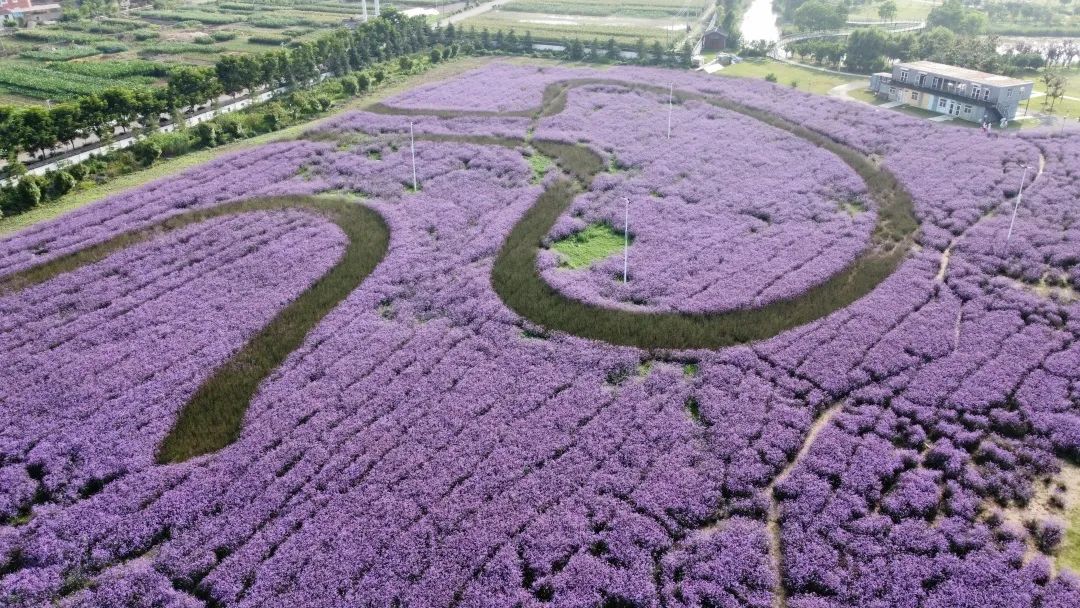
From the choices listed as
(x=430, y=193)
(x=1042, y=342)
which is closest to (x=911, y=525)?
(x=1042, y=342)

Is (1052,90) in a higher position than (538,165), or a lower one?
higher

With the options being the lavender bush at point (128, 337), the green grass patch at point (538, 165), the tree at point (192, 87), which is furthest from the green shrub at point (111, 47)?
the green grass patch at point (538, 165)

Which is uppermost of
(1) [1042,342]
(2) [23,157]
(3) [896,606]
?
(2) [23,157]

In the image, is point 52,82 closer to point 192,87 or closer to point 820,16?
point 192,87

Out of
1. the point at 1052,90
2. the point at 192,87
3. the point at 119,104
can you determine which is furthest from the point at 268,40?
the point at 1052,90

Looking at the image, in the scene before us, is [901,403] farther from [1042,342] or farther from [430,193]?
[430,193]

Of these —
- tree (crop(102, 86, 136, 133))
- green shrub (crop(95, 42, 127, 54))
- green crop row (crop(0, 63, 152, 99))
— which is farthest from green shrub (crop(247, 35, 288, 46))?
tree (crop(102, 86, 136, 133))
